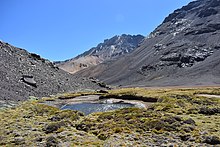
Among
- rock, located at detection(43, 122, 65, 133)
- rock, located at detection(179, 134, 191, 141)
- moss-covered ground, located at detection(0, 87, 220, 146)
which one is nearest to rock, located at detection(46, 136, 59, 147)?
moss-covered ground, located at detection(0, 87, 220, 146)

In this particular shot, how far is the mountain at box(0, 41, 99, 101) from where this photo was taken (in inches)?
2534

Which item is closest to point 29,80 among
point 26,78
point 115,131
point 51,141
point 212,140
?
point 26,78

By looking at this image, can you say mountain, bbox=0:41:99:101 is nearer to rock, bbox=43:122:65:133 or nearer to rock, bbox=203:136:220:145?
rock, bbox=43:122:65:133

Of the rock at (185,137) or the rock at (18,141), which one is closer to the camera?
the rock at (18,141)

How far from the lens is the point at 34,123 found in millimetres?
30984

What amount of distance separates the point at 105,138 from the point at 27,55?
81621 mm

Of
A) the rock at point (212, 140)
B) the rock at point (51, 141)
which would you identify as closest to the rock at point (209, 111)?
the rock at point (212, 140)

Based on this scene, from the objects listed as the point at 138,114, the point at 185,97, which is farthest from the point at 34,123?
the point at 185,97

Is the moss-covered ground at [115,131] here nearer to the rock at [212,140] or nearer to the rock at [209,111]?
the rock at [212,140]

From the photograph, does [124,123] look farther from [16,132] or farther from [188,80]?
[188,80]

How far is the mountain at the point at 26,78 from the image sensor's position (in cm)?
6438

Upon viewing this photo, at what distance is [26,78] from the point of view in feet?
244

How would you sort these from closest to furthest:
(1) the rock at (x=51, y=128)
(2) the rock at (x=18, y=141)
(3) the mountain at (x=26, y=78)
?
(2) the rock at (x=18, y=141), (1) the rock at (x=51, y=128), (3) the mountain at (x=26, y=78)

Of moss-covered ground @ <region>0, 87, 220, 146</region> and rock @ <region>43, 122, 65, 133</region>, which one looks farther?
rock @ <region>43, 122, 65, 133</region>
